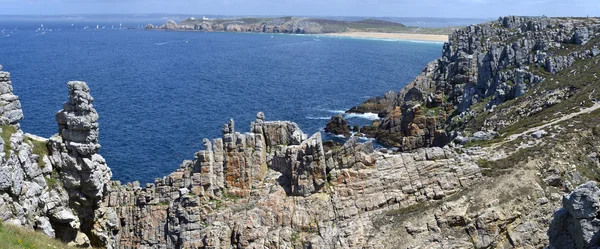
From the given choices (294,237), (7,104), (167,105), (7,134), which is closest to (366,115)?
(167,105)

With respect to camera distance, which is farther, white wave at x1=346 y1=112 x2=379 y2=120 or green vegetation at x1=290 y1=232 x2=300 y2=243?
white wave at x1=346 y1=112 x2=379 y2=120

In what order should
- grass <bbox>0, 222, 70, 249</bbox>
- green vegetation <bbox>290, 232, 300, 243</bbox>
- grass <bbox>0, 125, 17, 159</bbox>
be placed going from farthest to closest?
green vegetation <bbox>290, 232, 300, 243</bbox>
grass <bbox>0, 125, 17, 159</bbox>
grass <bbox>0, 222, 70, 249</bbox>

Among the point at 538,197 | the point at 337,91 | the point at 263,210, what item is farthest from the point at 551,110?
the point at 337,91

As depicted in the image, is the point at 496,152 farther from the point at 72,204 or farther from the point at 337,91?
the point at 337,91

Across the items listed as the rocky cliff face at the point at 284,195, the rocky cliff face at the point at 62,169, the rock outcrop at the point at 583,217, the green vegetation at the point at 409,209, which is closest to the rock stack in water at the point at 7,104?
the rocky cliff face at the point at 62,169

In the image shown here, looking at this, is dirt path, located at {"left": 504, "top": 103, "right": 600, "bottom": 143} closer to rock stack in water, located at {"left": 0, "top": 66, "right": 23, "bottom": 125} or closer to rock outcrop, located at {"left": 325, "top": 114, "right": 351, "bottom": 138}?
rock stack in water, located at {"left": 0, "top": 66, "right": 23, "bottom": 125}

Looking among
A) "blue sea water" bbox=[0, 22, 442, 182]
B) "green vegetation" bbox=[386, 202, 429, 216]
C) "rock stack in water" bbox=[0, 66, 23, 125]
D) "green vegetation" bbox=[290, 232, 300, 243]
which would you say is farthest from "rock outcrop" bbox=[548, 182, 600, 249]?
"blue sea water" bbox=[0, 22, 442, 182]
